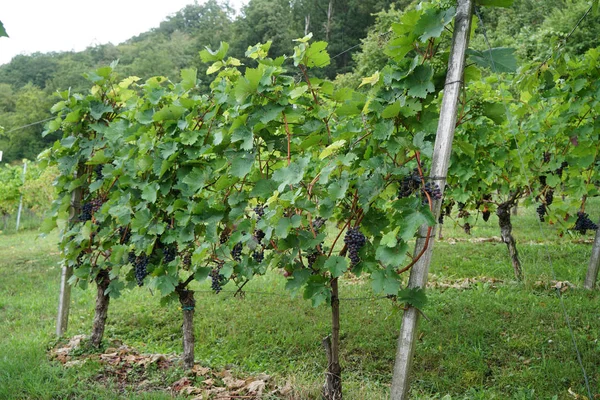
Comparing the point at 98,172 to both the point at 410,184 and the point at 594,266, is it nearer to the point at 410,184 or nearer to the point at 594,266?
the point at 410,184

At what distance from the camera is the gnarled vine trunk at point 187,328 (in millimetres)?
3990

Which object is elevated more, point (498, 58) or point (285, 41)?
point (285, 41)

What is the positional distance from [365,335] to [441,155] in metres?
2.70

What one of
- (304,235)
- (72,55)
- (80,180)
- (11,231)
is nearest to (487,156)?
(304,235)

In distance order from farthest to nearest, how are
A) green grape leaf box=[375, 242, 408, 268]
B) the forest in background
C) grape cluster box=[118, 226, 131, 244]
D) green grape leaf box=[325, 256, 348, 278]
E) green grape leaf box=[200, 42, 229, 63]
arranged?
the forest in background → grape cluster box=[118, 226, 131, 244] → green grape leaf box=[200, 42, 229, 63] → green grape leaf box=[325, 256, 348, 278] → green grape leaf box=[375, 242, 408, 268]

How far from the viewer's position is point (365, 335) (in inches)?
185

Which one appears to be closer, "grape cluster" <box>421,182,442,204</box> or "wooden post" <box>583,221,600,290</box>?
"grape cluster" <box>421,182,442,204</box>

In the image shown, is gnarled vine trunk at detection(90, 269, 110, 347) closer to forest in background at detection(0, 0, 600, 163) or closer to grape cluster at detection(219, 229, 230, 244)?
grape cluster at detection(219, 229, 230, 244)

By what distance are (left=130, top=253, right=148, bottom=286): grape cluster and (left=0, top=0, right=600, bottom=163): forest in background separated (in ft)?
44.5

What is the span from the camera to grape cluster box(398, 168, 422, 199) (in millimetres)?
2503

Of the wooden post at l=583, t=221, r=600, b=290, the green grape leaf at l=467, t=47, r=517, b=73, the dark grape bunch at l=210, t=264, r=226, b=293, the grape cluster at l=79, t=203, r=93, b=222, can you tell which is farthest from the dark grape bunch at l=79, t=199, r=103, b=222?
the wooden post at l=583, t=221, r=600, b=290

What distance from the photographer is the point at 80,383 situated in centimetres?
358

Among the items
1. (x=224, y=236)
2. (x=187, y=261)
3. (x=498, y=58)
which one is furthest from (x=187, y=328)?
(x=498, y=58)

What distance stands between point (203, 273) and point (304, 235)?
3.68 ft
